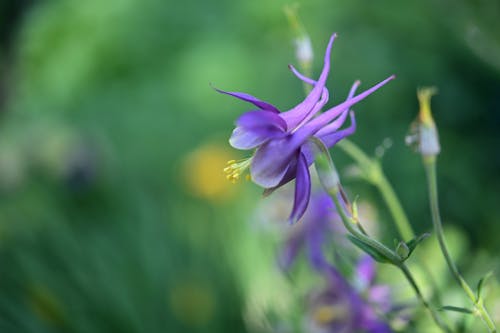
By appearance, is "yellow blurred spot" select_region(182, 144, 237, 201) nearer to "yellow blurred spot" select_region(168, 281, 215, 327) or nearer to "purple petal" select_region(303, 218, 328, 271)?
"yellow blurred spot" select_region(168, 281, 215, 327)

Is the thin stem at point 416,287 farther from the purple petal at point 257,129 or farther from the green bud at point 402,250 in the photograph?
the purple petal at point 257,129

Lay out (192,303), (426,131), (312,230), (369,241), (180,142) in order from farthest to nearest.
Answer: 1. (180,142)
2. (192,303)
3. (312,230)
4. (426,131)
5. (369,241)

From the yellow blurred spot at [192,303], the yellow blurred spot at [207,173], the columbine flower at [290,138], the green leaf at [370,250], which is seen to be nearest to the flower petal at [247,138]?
the columbine flower at [290,138]

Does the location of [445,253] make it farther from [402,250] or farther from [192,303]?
[192,303]

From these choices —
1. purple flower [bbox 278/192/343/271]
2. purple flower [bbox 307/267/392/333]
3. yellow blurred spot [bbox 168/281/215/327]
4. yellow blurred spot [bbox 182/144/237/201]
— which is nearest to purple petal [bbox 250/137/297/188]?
purple flower [bbox 307/267/392/333]

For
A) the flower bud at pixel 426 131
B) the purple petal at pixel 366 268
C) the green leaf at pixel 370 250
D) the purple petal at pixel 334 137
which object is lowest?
the purple petal at pixel 366 268

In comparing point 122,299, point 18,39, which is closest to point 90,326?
point 122,299

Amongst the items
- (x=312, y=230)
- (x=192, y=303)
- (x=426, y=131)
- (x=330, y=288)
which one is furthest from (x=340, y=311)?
(x=192, y=303)
